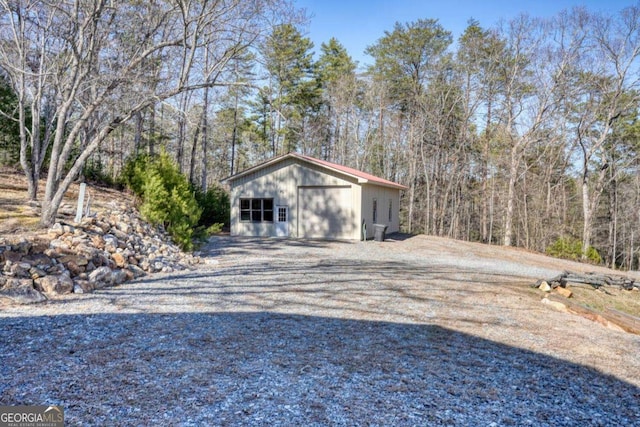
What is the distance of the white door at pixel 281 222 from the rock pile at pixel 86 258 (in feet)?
22.2

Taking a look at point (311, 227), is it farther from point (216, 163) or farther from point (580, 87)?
point (216, 163)

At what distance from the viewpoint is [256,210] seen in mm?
16109

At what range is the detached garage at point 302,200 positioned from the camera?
15.2m

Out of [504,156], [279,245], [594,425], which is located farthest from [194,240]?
[504,156]

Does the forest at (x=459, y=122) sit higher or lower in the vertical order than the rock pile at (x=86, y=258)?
higher

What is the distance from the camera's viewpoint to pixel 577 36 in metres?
18.9

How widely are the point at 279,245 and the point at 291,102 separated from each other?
16.5 metres

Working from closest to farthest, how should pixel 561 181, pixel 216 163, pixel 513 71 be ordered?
pixel 513 71, pixel 561 181, pixel 216 163

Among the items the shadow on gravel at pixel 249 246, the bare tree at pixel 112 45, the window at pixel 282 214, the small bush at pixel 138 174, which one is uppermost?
the bare tree at pixel 112 45

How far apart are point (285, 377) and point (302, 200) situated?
12.6 m

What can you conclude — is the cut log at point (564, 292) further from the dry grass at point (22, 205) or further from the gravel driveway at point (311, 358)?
the dry grass at point (22, 205)

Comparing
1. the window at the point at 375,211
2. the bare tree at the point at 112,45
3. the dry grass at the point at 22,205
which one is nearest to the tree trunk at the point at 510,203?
the window at the point at 375,211

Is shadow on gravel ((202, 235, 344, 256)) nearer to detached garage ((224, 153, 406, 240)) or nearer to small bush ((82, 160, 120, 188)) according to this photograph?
detached garage ((224, 153, 406, 240))

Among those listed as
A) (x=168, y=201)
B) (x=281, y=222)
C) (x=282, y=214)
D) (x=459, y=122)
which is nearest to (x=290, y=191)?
(x=282, y=214)
